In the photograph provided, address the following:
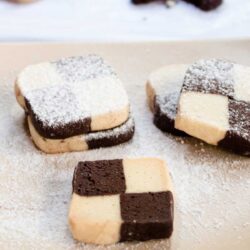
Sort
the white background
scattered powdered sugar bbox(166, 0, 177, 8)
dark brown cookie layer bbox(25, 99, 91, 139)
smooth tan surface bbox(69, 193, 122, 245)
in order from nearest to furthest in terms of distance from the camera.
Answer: smooth tan surface bbox(69, 193, 122, 245) → dark brown cookie layer bbox(25, 99, 91, 139) → the white background → scattered powdered sugar bbox(166, 0, 177, 8)

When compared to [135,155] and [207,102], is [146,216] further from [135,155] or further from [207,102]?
[207,102]

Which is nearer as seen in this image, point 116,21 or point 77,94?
point 77,94

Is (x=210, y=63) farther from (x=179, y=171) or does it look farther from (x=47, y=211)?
(x=47, y=211)

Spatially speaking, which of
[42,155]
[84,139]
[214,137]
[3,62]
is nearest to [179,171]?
[214,137]

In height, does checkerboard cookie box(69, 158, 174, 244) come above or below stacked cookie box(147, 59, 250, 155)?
below

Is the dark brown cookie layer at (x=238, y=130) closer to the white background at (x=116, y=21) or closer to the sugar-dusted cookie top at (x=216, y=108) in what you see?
the sugar-dusted cookie top at (x=216, y=108)

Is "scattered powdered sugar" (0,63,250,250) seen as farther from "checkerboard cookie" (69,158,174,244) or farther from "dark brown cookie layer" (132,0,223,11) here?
"dark brown cookie layer" (132,0,223,11)

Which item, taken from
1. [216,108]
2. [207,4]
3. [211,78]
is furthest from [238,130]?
[207,4]

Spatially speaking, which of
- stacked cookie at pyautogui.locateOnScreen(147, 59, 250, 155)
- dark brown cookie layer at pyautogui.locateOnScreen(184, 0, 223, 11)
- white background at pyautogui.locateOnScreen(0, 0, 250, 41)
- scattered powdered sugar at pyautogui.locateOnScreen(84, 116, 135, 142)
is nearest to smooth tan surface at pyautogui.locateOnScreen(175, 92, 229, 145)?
stacked cookie at pyautogui.locateOnScreen(147, 59, 250, 155)
